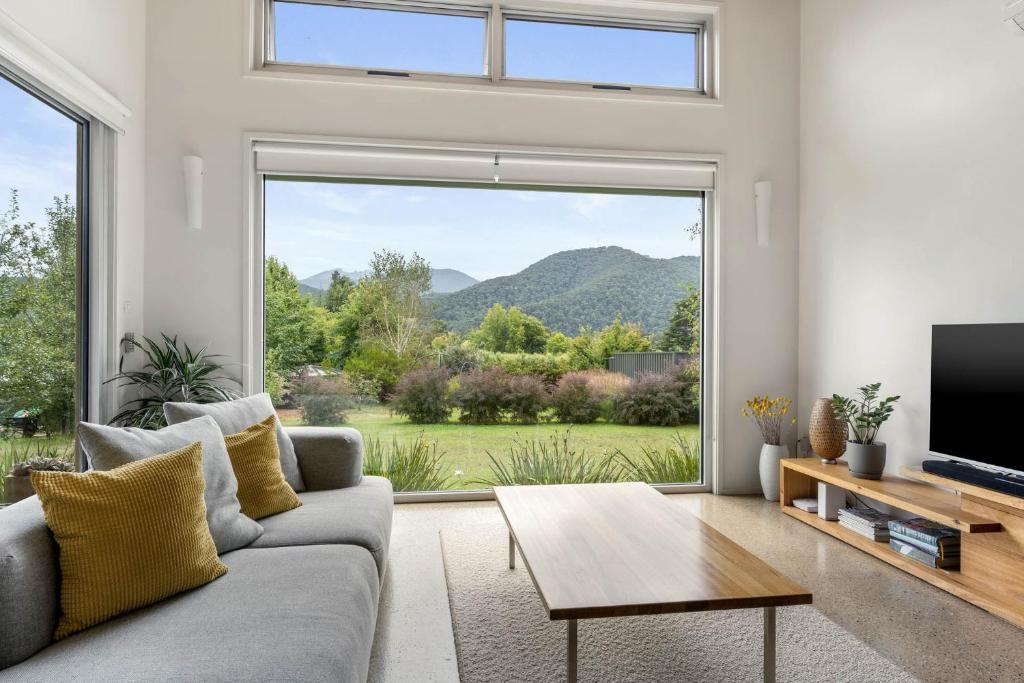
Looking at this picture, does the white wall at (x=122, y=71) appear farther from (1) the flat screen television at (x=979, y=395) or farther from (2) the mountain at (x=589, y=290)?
(1) the flat screen television at (x=979, y=395)

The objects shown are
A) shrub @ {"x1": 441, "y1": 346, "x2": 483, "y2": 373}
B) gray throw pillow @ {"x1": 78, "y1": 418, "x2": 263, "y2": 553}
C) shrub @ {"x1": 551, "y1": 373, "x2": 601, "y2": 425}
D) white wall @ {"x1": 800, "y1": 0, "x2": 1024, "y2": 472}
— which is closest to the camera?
gray throw pillow @ {"x1": 78, "y1": 418, "x2": 263, "y2": 553}

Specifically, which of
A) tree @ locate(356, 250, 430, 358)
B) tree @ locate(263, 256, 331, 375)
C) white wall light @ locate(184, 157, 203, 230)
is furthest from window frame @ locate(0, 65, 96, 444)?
tree @ locate(356, 250, 430, 358)

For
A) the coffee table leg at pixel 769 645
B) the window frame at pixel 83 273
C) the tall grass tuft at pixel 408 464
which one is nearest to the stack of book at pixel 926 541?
the coffee table leg at pixel 769 645

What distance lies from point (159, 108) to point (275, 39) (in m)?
0.84

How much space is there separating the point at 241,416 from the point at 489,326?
207 centimetres

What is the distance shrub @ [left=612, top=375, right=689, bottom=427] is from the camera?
4629mm

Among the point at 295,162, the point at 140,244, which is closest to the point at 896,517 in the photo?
the point at 295,162

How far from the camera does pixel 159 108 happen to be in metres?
3.99

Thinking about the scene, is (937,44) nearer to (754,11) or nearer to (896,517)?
(754,11)

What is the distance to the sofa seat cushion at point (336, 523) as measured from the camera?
226cm

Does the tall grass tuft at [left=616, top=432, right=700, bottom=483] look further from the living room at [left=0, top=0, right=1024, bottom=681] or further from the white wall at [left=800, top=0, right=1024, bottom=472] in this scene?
the white wall at [left=800, top=0, right=1024, bottom=472]

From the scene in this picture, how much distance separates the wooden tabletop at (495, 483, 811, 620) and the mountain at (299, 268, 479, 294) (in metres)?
1.91

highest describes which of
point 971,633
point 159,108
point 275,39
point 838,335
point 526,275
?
point 275,39

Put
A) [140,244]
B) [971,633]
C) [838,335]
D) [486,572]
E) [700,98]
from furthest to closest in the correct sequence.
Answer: [700,98] → [838,335] → [140,244] → [486,572] → [971,633]
